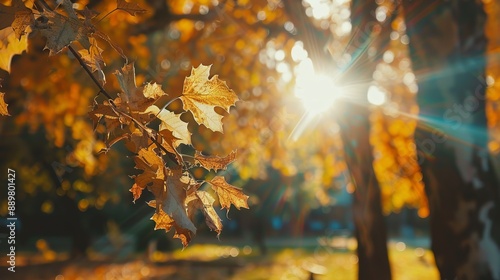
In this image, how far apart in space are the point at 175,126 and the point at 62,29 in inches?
14.3

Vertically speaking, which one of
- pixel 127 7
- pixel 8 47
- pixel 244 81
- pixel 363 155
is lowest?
pixel 127 7

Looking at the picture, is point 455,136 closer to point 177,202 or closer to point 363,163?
point 363,163

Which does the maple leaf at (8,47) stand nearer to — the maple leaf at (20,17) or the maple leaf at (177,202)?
the maple leaf at (20,17)

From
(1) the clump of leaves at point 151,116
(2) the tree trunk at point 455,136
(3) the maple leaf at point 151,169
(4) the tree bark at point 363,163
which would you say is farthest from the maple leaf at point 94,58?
(4) the tree bark at point 363,163

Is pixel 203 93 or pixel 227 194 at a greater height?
pixel 203 93

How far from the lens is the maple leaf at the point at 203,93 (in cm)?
138

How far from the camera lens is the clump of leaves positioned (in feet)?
4.15

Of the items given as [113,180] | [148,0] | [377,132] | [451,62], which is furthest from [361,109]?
[113,180]

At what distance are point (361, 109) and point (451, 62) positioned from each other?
2.23 meters

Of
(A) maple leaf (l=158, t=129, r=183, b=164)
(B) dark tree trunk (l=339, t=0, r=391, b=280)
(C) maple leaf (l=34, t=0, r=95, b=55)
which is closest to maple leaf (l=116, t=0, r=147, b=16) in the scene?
(C) maple leaf (l=34, t=0, r=95, b=55)

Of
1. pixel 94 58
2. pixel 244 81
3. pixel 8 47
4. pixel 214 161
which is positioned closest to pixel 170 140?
pixel 214 161

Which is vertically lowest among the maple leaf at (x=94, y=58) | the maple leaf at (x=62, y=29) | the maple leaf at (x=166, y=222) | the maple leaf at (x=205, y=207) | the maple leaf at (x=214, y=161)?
the maple leaf at (x=166, y=222)

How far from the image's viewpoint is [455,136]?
16.8 ft

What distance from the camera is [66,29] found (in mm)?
1222
